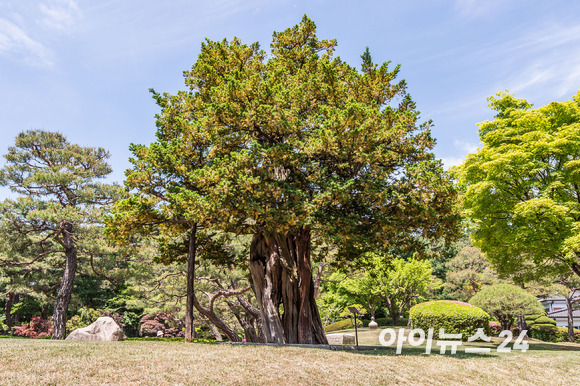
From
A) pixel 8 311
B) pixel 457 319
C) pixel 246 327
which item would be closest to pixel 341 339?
pixel 246 327

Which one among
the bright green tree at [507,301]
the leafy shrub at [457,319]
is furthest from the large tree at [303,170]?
the bright green tree at [507,301]

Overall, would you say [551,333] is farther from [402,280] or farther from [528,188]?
[528,188]

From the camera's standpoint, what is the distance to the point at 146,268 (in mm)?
20172

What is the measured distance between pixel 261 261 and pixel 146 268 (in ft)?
32.6

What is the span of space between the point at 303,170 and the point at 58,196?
14975 mm

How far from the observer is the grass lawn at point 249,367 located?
564 centimetres

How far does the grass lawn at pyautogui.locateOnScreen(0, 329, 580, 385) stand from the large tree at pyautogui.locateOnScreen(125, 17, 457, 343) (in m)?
3.25

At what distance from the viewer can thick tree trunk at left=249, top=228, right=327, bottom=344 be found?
12359mm

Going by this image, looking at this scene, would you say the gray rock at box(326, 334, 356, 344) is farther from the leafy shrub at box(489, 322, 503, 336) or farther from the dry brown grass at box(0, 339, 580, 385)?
the leafy shrub at box(489, 322, 503, 336)

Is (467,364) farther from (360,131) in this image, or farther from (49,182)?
(49,182)

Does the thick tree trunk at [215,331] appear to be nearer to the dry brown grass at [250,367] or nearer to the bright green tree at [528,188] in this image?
the dry brown grass at [250,367]

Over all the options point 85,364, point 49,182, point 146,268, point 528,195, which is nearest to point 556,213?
point 528,195

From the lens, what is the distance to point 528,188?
50.9 feet

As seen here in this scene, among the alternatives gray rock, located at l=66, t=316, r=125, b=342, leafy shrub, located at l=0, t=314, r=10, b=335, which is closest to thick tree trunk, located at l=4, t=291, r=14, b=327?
leafy shrub, located at l=0, t=314, r=10, b=335
